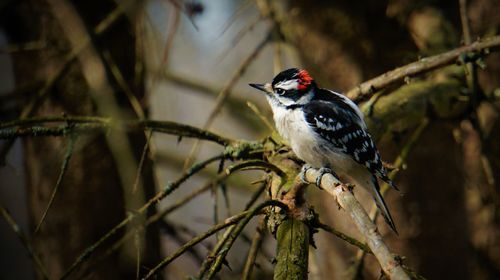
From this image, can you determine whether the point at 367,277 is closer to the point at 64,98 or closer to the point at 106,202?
the point at 106,202

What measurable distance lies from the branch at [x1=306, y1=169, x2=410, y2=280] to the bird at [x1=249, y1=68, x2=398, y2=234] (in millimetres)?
814

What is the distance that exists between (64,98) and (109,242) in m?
1.04

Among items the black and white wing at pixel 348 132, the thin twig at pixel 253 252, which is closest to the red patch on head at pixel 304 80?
the black and white wing at pixel 348 132

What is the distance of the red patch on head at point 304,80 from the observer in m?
3.76

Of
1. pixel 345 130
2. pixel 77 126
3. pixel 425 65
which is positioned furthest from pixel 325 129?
pixel 77 126

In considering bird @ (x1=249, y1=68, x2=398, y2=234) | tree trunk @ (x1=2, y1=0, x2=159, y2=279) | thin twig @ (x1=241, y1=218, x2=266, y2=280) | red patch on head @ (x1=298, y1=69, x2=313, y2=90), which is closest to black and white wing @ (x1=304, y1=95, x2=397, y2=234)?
→ bird @ (x1=249, y1=68, x2=398, y2=234)

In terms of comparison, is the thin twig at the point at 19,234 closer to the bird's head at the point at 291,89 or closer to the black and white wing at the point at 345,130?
the bird's head at the point at 291,89

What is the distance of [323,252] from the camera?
5.15 metres

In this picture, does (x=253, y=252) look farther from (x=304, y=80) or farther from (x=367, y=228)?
(x=304, y=80)

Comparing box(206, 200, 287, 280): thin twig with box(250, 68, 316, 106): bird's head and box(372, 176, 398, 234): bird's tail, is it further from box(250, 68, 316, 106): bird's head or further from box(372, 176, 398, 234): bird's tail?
box(250, 68, 316, 106): bird's head

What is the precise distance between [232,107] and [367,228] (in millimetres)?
3256

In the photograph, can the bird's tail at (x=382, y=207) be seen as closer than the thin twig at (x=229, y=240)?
No

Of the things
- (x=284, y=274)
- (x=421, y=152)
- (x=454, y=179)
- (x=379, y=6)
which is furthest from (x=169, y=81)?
(x=284, y=274)

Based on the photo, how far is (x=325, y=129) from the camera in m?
3.67
